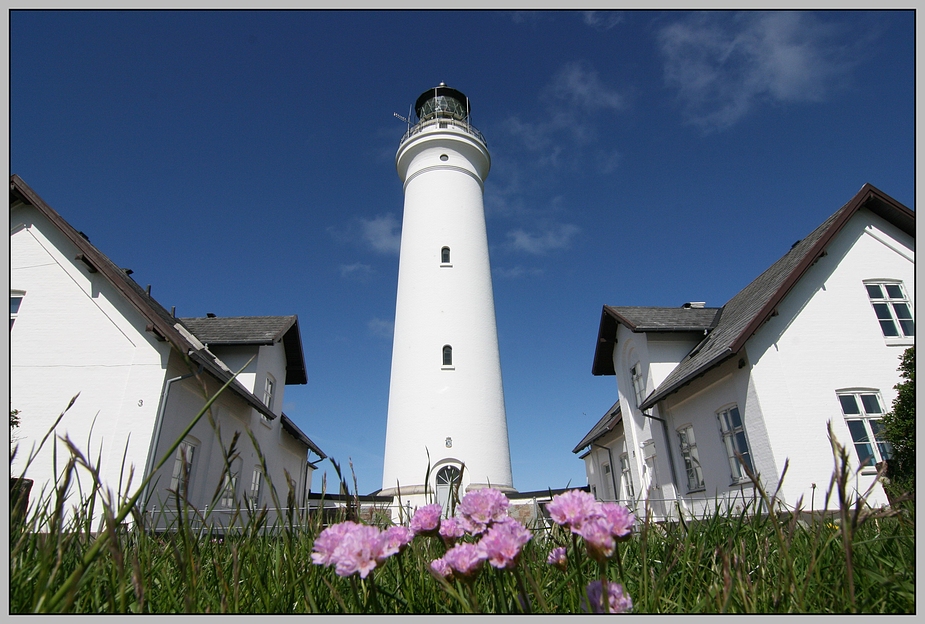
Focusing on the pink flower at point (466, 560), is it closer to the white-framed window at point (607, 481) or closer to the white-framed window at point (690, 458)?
the white-framed window at point (690, 458)

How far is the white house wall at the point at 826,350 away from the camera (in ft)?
34.5

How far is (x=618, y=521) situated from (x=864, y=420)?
1256 cm

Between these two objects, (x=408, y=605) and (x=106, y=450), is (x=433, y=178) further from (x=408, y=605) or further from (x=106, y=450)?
(x=408, y=605)

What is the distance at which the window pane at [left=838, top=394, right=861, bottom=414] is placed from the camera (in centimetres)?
1101

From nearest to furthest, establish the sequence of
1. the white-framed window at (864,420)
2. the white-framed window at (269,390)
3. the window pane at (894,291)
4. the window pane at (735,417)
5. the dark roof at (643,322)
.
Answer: the white-framed window at (864,420) < the window pane at (735,417) < the window pane at (894,291) < the dark roof at (643,322) < the white-framed window at (269,390)

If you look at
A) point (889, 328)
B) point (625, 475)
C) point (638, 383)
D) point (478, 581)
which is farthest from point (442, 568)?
point (625, 475)

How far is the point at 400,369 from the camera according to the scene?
60.7ft

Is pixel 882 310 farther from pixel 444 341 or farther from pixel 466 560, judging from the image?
pixel 466 560

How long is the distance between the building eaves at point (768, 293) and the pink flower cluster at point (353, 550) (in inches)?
423

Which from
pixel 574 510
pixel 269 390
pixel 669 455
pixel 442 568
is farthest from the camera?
pixel 269 390

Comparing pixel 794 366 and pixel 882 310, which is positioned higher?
pixel 882 310

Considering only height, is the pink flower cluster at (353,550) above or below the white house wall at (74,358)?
below

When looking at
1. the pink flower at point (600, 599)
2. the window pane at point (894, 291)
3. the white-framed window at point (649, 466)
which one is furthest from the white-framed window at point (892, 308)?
the pink flower at point (600, 599)

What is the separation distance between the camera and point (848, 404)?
11094 millimetres
